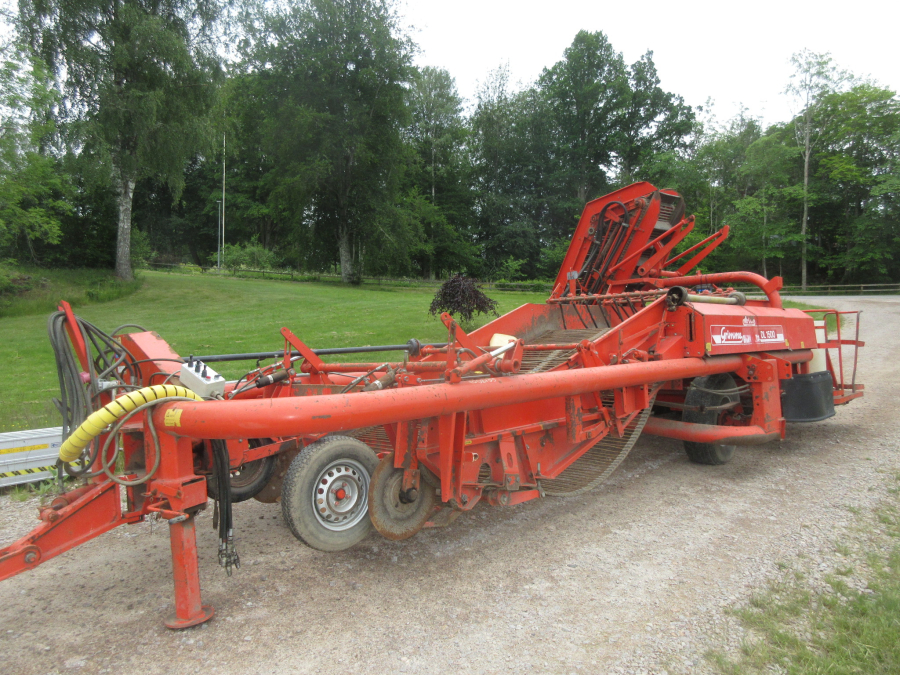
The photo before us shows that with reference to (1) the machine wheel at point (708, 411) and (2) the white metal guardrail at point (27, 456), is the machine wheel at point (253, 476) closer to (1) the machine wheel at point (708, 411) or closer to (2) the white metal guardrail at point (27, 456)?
(2) the white metal guardrail at point (27, 456)

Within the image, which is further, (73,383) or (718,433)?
(718,433)

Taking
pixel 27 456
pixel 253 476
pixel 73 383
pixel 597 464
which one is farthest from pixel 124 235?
pixel 597 464

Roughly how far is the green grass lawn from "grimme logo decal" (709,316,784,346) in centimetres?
686

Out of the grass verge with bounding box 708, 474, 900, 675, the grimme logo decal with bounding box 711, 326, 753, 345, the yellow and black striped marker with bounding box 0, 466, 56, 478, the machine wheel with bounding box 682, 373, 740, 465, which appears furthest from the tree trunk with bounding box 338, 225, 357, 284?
the grass verge with bounding box 708, 474, 900, 675

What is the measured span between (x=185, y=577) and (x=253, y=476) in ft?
3.06

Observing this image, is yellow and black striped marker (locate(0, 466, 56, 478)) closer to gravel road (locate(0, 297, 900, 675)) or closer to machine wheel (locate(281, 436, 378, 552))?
gravel road (locate(0, 297, 900, 675))

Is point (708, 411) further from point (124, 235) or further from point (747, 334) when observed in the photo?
point (124, 235)

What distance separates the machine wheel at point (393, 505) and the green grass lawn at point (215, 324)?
5.18 m

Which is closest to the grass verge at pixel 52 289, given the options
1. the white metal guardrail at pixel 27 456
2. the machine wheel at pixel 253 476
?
the white metal guardrail at pixel 27 456

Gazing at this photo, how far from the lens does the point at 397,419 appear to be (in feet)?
8.90

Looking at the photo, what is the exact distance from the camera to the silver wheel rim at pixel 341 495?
2.90 meters

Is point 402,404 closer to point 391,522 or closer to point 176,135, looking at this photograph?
point 391,522

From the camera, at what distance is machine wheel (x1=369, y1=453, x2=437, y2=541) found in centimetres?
301

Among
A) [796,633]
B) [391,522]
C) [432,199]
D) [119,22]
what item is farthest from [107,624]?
[432,199]
